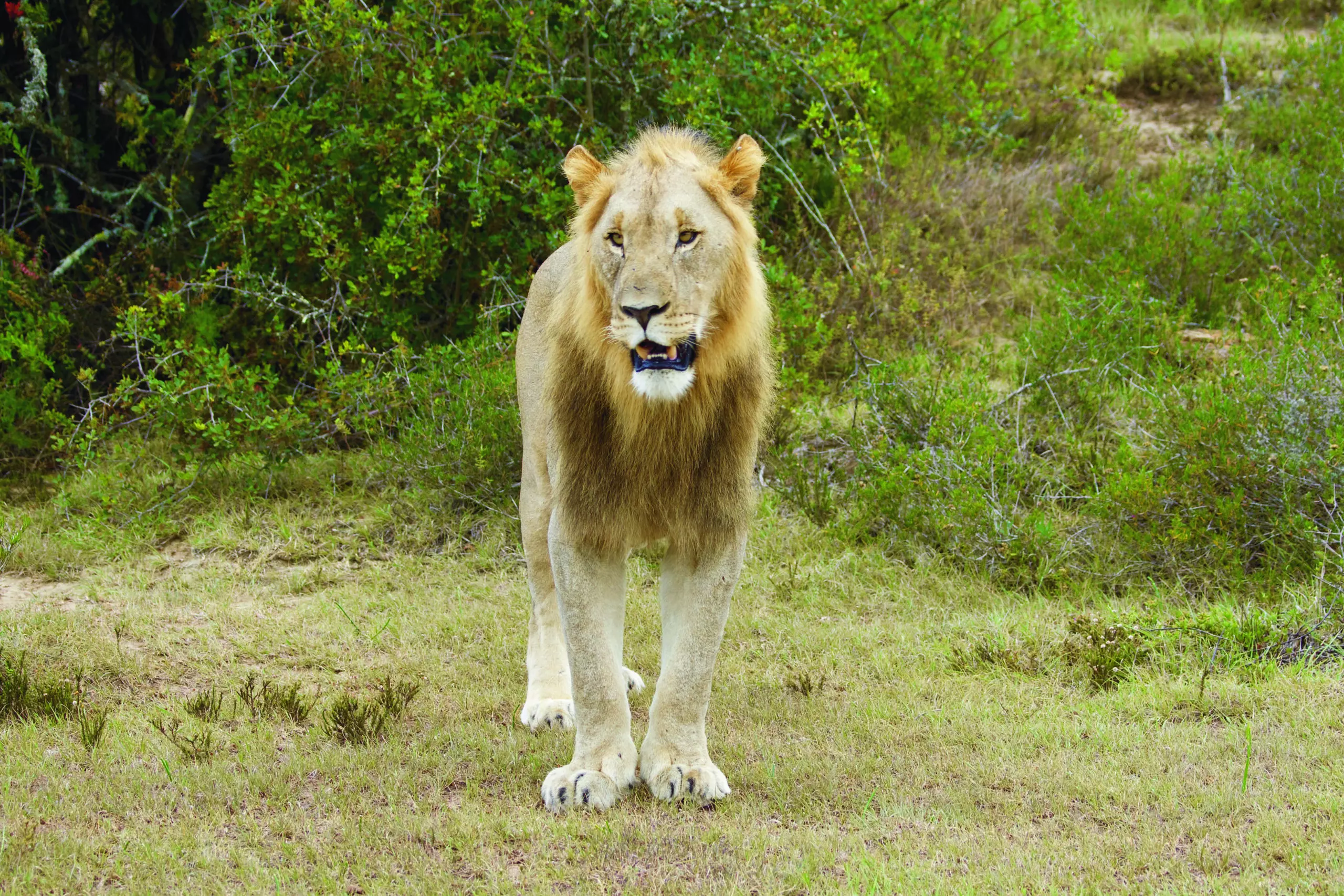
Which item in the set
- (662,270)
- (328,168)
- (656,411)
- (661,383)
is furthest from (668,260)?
(328,168)

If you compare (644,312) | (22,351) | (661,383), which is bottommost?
(22,351)

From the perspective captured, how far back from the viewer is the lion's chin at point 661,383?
365 centimetres

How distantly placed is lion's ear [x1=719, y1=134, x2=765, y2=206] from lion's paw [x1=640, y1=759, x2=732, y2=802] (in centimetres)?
174

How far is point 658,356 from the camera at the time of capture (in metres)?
3.63

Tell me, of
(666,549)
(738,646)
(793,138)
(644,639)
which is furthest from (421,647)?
(793,138)

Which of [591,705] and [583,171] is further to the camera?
[583,171]

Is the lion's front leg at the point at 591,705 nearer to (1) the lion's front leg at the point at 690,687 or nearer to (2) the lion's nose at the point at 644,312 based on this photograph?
(1) the lion's front leg at the point at 690,687

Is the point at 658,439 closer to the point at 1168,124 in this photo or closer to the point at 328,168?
the point at 328,168

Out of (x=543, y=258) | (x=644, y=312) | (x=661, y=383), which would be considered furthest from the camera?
(x=543, y=258)

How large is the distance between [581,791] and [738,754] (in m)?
0.74

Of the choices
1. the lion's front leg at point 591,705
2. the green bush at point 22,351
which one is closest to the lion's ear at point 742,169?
the lion's front leg at point 591,705

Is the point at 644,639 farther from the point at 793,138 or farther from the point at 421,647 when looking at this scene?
the point at 793,138

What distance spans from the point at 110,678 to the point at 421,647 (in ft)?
4.11

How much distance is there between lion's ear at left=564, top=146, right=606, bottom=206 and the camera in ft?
13.1
